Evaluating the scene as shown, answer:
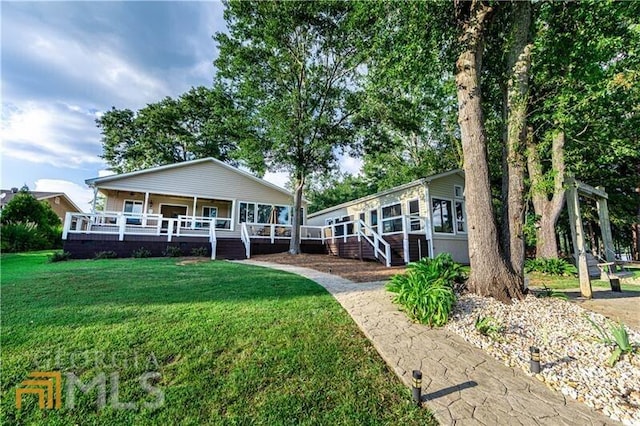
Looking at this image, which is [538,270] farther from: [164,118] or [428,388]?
[164,118]

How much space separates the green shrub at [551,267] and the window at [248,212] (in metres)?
13.5

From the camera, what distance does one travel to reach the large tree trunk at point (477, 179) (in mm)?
4805

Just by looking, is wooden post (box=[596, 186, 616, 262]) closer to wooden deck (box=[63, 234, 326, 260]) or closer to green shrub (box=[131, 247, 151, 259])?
wooden deck (box=[63, 234, 326, 260])

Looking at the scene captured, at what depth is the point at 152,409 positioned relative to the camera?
2.11m

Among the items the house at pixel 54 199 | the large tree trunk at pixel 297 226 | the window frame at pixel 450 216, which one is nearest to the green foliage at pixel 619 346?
the window frame at pixel 450 216

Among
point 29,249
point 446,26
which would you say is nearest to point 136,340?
point 446,26

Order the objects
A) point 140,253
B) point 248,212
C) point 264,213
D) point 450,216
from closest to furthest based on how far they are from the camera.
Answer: point 140,253 → point 450,216 → point 248,212 → point 264,213

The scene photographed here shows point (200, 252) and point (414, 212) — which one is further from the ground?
point (414, 212)

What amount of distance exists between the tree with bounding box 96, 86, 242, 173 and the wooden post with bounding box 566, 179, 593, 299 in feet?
75.4

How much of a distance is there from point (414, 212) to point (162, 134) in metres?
23.3

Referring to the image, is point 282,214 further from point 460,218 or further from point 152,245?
point 460,218

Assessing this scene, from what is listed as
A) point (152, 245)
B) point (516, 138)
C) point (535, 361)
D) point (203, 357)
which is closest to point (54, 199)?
point (152, 245)

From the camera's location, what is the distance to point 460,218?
13.3m

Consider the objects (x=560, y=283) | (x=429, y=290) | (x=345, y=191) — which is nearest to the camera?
(x=429, y=290)
